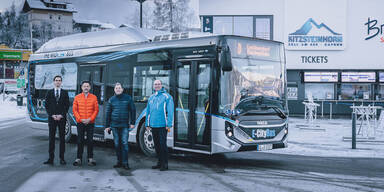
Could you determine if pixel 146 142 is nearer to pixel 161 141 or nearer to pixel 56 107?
pixel 161 141

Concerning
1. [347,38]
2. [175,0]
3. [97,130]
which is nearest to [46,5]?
[175,0]

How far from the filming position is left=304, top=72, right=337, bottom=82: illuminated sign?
84.5 ft

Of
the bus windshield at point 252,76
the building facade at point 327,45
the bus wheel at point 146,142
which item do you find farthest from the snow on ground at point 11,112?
the bus windshield at point 252,76

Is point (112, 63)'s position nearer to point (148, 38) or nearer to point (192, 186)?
point (148, 38)

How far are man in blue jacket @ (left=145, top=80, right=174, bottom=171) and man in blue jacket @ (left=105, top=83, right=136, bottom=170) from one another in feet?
1.36

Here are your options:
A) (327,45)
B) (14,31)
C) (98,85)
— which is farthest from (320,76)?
(14,31)

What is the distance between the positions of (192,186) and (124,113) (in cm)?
226

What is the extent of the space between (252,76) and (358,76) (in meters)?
18.5

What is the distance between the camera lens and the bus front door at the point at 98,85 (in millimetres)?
11632

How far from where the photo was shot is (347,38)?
26.3 meters

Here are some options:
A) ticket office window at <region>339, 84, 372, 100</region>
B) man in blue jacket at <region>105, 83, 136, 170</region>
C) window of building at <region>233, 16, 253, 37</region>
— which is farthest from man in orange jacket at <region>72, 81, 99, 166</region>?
ticket office window at <region>339, 84, 372, 100</region>

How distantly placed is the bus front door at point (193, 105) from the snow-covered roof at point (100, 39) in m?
2.28

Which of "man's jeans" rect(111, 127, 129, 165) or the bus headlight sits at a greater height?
the bus headlight

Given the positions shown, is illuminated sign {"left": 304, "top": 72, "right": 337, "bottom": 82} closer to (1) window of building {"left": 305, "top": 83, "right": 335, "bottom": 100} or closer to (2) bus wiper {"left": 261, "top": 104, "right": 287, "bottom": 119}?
(1) window of building {"left": 305, "top": 83, "right": 335, "bottom": 100}
